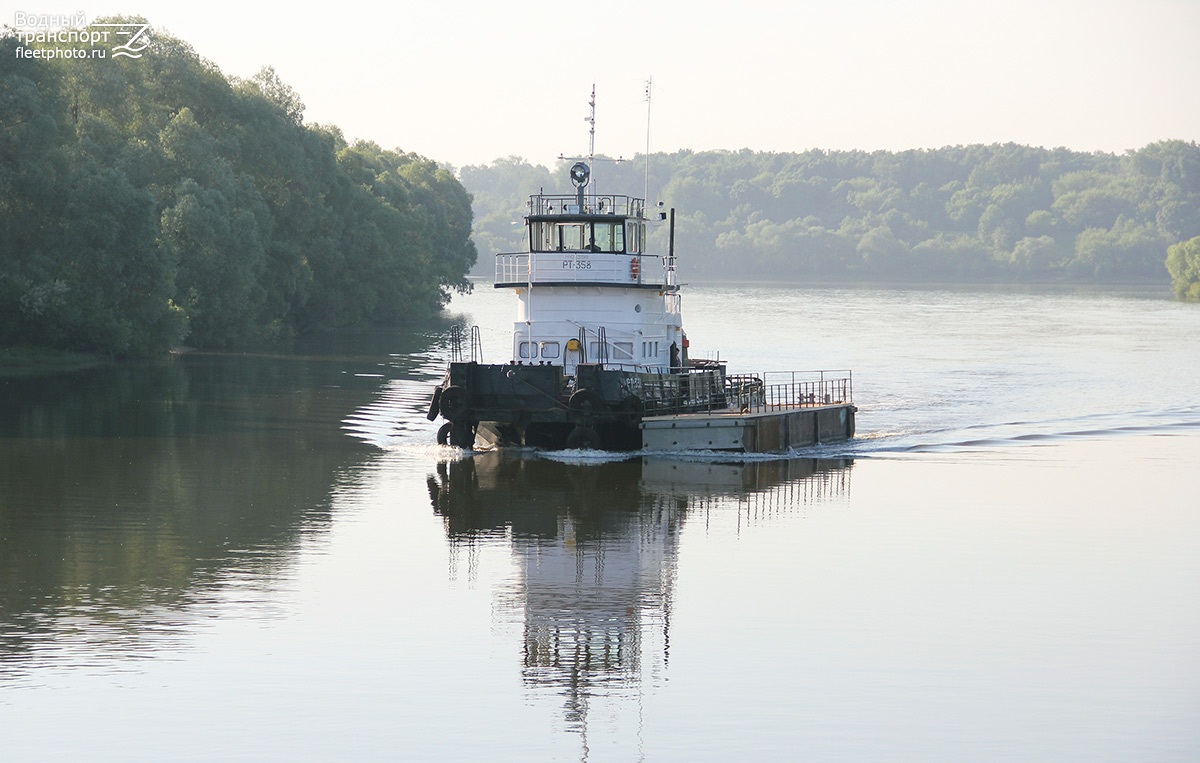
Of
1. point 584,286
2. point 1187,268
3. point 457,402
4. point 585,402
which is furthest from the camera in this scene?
point 1187,268

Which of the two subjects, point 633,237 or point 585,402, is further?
point 633,237

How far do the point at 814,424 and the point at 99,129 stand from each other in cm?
3696

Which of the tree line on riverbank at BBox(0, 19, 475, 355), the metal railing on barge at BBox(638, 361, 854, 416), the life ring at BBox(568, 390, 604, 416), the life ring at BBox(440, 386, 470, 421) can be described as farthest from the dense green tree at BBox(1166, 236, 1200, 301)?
the life ring at BBox(440, 386, 470, 421)

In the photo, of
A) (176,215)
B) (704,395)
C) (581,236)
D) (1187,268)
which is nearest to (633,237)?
(581,236)

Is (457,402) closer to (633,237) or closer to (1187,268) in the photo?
(633,237)

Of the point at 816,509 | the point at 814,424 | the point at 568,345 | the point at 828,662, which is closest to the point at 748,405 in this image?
the point at 814,424

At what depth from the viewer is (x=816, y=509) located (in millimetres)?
33156

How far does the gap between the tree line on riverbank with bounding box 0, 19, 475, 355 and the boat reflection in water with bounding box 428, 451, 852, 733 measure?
26.8 meters

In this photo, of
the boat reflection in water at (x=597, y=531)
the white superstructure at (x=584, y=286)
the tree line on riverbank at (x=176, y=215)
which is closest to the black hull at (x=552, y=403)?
the boat reflection in water at (x=597, y=531)

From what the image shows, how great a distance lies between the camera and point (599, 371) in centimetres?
3900

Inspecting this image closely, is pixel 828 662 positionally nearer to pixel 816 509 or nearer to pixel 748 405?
pixel 816 509

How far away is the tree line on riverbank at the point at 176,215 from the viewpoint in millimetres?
59688

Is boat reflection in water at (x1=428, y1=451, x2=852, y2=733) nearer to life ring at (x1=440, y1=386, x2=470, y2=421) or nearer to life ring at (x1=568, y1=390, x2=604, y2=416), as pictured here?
life ring at (x1=440, y1=386, x2=470, y2=421)

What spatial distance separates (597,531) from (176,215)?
142 ft
